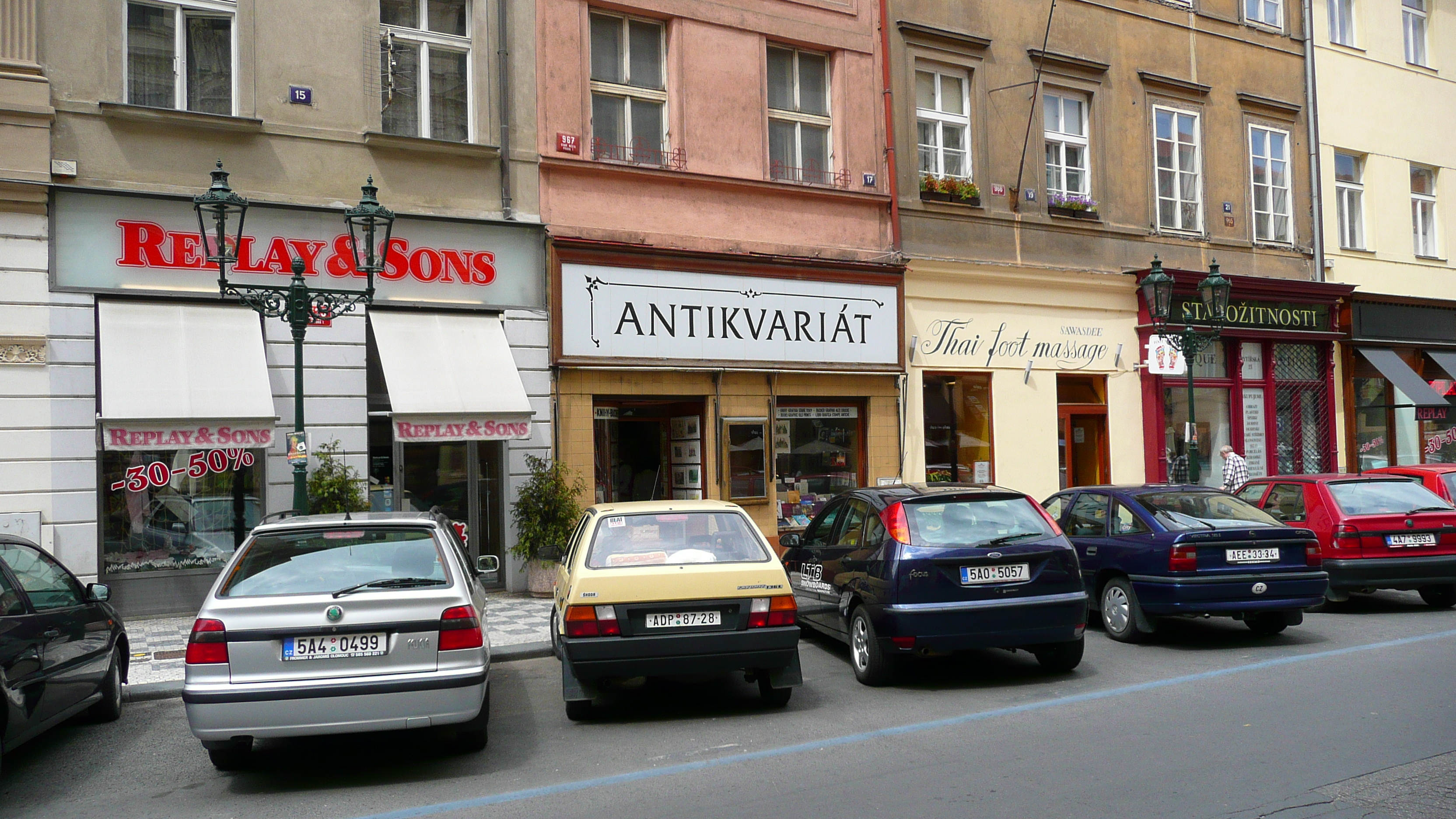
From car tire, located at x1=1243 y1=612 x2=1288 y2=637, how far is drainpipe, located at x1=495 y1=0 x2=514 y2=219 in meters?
9.80

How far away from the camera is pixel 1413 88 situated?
24125 mm

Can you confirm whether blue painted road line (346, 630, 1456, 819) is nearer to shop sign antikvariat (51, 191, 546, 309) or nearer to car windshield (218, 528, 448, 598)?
car windshield (218, 528, 448, 598)

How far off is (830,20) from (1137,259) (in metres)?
7.20

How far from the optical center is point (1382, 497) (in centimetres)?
1201

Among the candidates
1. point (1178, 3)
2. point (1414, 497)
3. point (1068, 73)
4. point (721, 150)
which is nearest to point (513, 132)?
point (721, 150)

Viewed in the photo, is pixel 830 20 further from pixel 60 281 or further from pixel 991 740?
pixel 991 740

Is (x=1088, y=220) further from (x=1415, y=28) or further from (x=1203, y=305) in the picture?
(x=1415, y=28)

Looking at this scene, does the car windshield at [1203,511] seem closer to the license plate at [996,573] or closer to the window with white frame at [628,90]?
the license plate at [996,573]

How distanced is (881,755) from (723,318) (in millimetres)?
9889

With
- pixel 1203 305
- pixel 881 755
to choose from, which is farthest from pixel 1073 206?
pixel 881 755

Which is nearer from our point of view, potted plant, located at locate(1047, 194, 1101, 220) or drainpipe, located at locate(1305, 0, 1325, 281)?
potted plant, located at locate(1047, 194, 1101, 220)

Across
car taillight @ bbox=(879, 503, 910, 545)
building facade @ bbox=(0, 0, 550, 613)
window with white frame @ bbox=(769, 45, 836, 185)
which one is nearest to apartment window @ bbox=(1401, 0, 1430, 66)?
window with white frame @ bbox=(769, 45, 836, 185)

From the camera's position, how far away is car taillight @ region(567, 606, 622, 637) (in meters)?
7.38

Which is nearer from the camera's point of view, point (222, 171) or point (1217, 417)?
point (222, 171)
